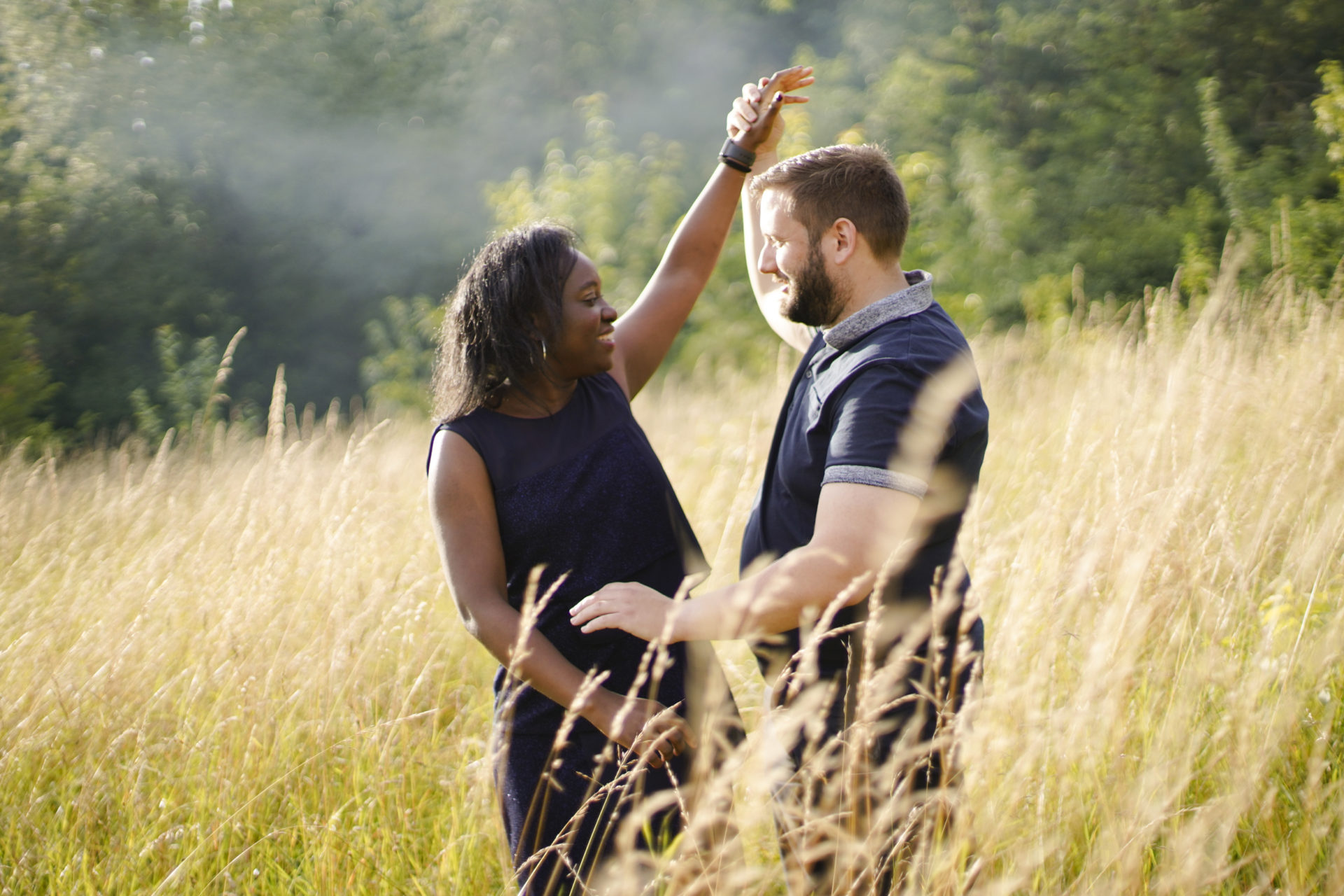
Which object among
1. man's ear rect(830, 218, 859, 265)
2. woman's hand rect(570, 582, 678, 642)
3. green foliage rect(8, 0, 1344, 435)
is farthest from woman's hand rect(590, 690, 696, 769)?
green foliage rect(8, 0, 1344, 435)

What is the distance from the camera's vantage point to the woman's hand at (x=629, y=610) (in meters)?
1.52

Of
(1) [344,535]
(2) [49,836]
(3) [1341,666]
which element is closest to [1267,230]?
(3) [1341,666]

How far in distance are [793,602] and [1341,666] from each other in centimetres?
165

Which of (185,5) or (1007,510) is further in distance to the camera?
(185,5)

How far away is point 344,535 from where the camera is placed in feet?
10.8

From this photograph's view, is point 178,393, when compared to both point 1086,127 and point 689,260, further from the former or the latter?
point 1086,127

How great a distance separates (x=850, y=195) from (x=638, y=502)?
0.73 m

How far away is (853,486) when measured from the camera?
4.89 feet

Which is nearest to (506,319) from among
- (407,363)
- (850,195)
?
(850,195)

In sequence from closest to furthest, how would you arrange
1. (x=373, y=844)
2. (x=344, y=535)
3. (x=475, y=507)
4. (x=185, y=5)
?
1. (x=475, y=507)
2. (x=373, y=844)
3. (x=344, y=535)
4. (x=185, y=5)

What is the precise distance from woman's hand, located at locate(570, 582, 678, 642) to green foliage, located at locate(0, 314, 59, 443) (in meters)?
10.8

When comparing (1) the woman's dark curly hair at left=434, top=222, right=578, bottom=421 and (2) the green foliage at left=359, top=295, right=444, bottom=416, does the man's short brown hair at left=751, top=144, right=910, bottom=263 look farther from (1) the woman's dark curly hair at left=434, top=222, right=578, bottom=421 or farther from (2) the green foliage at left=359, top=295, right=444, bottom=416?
(2) the green foliage at left=359, top=295, right=444, bottom=416

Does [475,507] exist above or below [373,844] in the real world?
above

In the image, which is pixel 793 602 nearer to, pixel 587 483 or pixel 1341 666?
pixel 587 483
